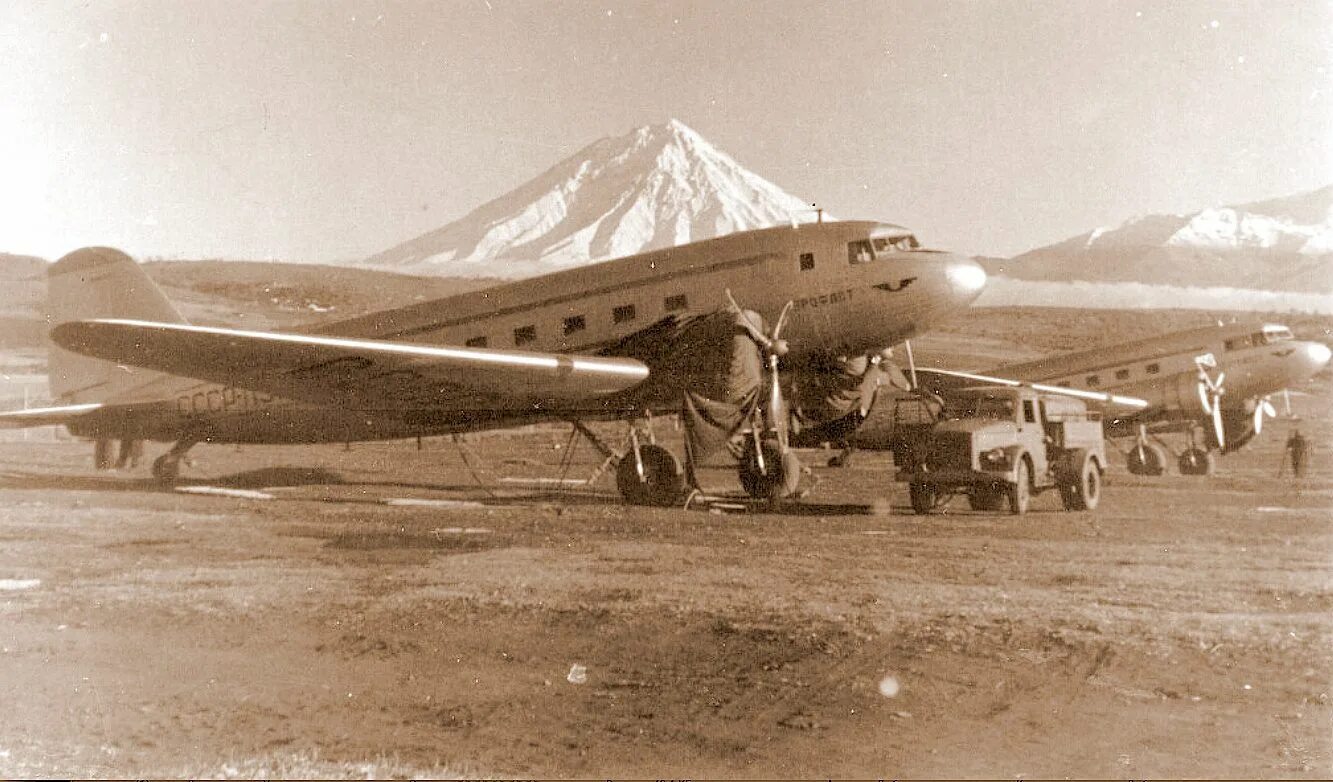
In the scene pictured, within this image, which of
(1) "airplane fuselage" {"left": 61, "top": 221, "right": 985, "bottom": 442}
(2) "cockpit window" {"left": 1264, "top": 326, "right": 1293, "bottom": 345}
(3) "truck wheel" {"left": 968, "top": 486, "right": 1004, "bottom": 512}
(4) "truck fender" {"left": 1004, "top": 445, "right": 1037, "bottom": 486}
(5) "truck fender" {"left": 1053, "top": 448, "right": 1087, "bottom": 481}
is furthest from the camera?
(2) "cockpit window" {"left": 1264, "top": 326, "right": 1293, "bottom": 345}

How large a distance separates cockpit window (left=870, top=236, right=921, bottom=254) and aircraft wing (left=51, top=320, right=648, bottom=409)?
14.9 feet

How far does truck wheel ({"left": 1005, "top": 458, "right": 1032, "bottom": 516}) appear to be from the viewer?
15.7 m

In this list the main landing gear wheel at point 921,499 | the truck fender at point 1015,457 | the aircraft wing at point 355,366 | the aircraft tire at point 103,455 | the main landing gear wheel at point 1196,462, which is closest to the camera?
the aircraft wing at point 355,366

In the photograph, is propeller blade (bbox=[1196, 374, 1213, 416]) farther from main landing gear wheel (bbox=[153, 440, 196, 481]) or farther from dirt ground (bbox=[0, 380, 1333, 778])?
main landing gear wheel (bbox=[153, 440, 196, 481])

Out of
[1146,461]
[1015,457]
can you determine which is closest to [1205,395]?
[1146,461]

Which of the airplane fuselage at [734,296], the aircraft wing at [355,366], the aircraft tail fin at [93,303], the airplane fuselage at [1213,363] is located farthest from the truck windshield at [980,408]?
the aircraft tail fin at [93,303]

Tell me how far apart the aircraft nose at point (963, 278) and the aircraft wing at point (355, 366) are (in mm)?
5531

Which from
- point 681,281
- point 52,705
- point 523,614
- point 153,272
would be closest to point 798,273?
point 681,281

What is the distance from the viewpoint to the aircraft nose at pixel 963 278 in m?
16.2

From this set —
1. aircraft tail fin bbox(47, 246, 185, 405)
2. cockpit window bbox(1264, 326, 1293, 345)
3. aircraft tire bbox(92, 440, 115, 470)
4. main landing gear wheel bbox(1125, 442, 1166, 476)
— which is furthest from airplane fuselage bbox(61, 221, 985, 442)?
cockpit window bbox(1264, 326, 1293, 345)

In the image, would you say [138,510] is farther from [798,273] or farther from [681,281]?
[798,273]

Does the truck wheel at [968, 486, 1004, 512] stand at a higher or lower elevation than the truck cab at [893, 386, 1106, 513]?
lower

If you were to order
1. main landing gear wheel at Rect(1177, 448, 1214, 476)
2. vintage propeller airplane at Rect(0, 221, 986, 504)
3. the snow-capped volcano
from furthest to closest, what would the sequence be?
the snow-capped volcano → main landing gear wheel at Rect(1177, 448, 1214, 476) → vintage propeller airplane at Rect(0, 221, 986, 504)

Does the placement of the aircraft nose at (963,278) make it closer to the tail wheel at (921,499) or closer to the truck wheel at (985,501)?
the tail wheel at (921,499)
